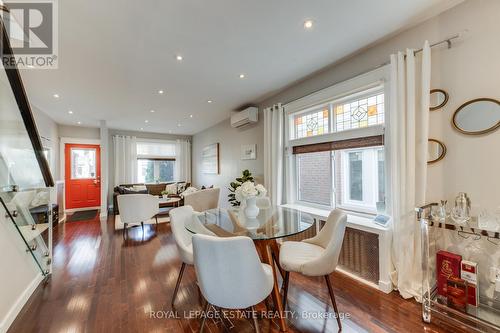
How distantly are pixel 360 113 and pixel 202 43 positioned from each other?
209 cm

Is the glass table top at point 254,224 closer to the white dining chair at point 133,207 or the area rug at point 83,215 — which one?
the white dining chair at point 133,207

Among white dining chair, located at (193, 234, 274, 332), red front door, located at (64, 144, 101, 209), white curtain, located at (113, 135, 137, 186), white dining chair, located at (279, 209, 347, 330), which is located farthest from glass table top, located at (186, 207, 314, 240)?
red front door, located at (64, 144, 101, 209)

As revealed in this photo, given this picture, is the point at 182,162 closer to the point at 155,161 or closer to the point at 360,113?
the point at 155,161

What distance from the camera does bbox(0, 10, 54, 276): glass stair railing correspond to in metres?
1.84

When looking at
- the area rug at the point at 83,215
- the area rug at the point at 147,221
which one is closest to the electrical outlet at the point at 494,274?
the area rug at the point at 147,221

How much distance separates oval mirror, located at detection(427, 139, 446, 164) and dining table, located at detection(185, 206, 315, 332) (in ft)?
4.16

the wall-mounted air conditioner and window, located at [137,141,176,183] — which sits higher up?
the wall-mounted air conditioner

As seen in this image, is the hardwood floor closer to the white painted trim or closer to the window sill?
the white painted trim

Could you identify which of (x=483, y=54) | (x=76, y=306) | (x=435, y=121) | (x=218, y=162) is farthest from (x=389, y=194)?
(x=218, y=162)

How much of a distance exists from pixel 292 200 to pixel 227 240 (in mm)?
2506

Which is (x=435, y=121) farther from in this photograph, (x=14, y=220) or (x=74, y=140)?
(x=74, y=140)

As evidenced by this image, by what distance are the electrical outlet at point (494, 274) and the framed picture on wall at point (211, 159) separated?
5.36 m

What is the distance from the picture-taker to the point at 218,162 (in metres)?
6.06

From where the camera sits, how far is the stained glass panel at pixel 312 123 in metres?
3.14
